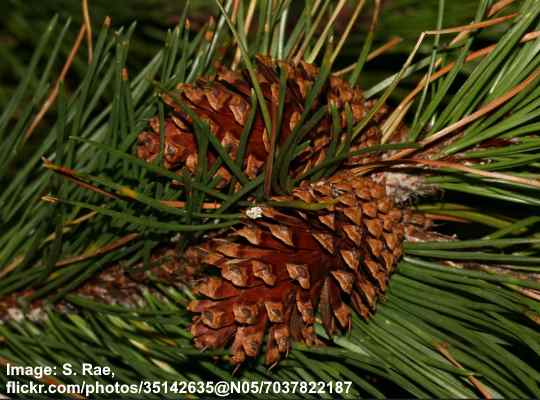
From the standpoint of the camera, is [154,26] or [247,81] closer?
[247,81]

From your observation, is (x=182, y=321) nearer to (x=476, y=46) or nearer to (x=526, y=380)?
(x=526, y=380)

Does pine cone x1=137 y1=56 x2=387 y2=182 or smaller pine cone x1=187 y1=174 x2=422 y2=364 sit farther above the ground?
pine cone x1=137 y1=56 x2=387 y2=182

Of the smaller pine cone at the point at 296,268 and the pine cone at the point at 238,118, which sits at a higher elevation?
the pine cone at the point at 238,118

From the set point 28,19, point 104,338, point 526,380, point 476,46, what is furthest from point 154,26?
point 526,380
